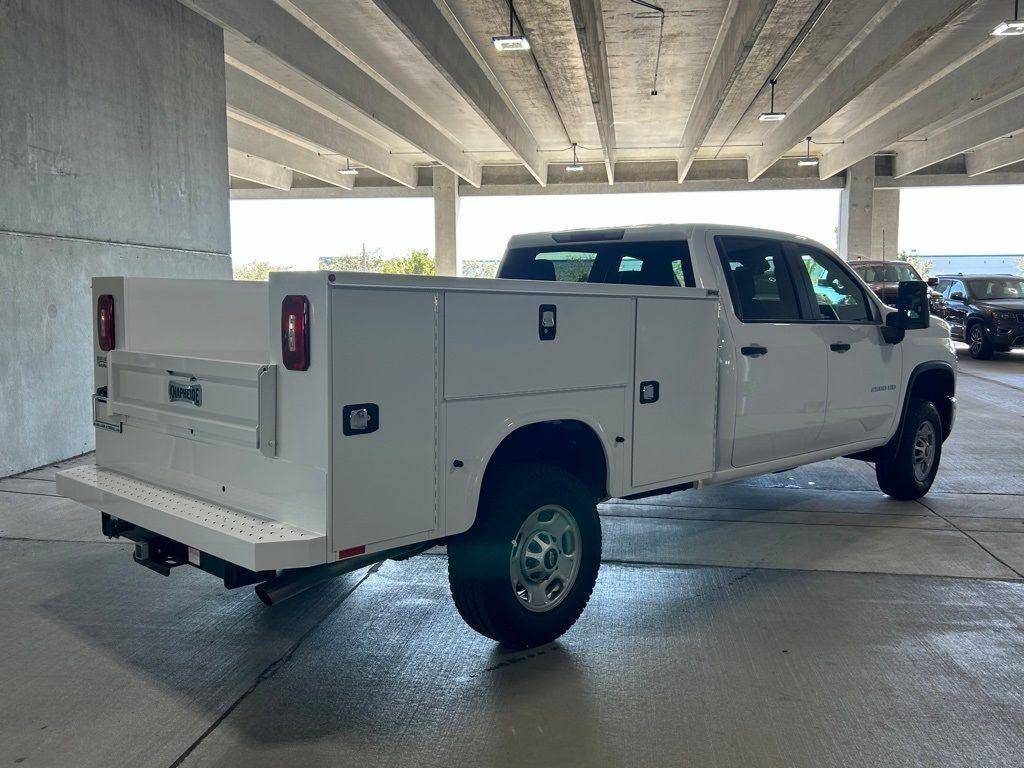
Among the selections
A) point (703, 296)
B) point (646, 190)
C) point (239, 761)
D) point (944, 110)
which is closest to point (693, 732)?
point (239, 761)

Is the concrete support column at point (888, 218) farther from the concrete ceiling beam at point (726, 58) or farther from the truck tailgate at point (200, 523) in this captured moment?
the truck tailgate at point (200, 523)

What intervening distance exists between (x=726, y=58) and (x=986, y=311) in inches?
344

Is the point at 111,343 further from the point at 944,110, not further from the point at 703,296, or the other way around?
the point at 944,110

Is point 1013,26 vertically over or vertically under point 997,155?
under

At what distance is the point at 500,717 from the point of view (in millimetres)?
3279

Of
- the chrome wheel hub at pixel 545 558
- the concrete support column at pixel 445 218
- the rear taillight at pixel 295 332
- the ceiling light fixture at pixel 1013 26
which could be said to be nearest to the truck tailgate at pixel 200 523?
the rear taillight at pixel 295 332

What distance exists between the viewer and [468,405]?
3.39 meters

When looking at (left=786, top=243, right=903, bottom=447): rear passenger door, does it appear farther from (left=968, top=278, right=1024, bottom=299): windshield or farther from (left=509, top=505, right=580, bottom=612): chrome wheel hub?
(left=968, top=278, right=1024, bottom=299): windshield

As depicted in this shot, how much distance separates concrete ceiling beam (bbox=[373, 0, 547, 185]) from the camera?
39.2 ft

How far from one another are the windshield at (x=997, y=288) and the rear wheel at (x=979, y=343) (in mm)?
817

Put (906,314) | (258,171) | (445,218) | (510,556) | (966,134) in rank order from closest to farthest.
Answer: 1. (510,556)
2. (906,314)
3. (966,134)
4. (258,171)
5. (445,218)

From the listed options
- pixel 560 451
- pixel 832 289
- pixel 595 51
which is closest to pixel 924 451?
pixel 832 289

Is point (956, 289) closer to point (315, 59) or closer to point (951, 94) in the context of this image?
point (951, 94)

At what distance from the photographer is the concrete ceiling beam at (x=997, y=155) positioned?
25.1 meters
